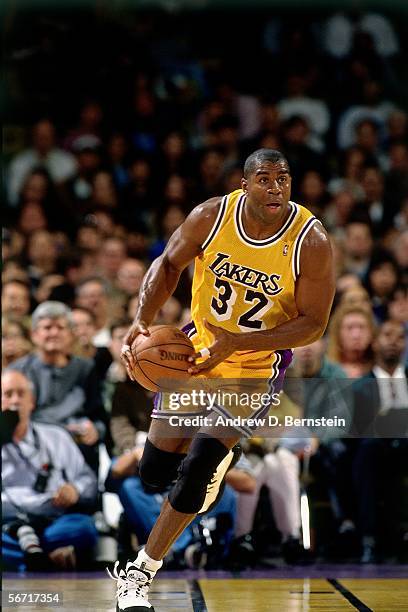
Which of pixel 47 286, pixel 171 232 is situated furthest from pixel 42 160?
pixel 47 286

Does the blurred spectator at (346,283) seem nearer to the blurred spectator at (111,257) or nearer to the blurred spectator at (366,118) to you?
the blurred spectator at (111,257)

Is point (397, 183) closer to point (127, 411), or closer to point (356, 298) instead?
point (356, 298)

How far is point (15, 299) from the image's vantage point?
7062 mm

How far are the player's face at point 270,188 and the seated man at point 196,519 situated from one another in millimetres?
1990

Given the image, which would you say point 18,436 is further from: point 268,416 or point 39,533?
point 268,416

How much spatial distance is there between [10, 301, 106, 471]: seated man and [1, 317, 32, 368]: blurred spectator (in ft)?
0.30

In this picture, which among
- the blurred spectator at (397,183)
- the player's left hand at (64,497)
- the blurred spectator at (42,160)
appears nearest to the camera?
the player's left hand at (64,497)

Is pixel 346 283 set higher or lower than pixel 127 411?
higher

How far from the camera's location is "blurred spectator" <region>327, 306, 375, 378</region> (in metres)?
6.52

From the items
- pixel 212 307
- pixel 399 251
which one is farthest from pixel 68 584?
pixel 399 251

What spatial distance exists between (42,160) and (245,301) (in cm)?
492

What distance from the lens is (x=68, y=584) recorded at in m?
5.44

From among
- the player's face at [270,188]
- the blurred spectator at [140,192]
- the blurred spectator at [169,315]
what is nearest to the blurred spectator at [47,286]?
the blurred spectator at [169,315]

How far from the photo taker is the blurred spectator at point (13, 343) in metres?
6.51
